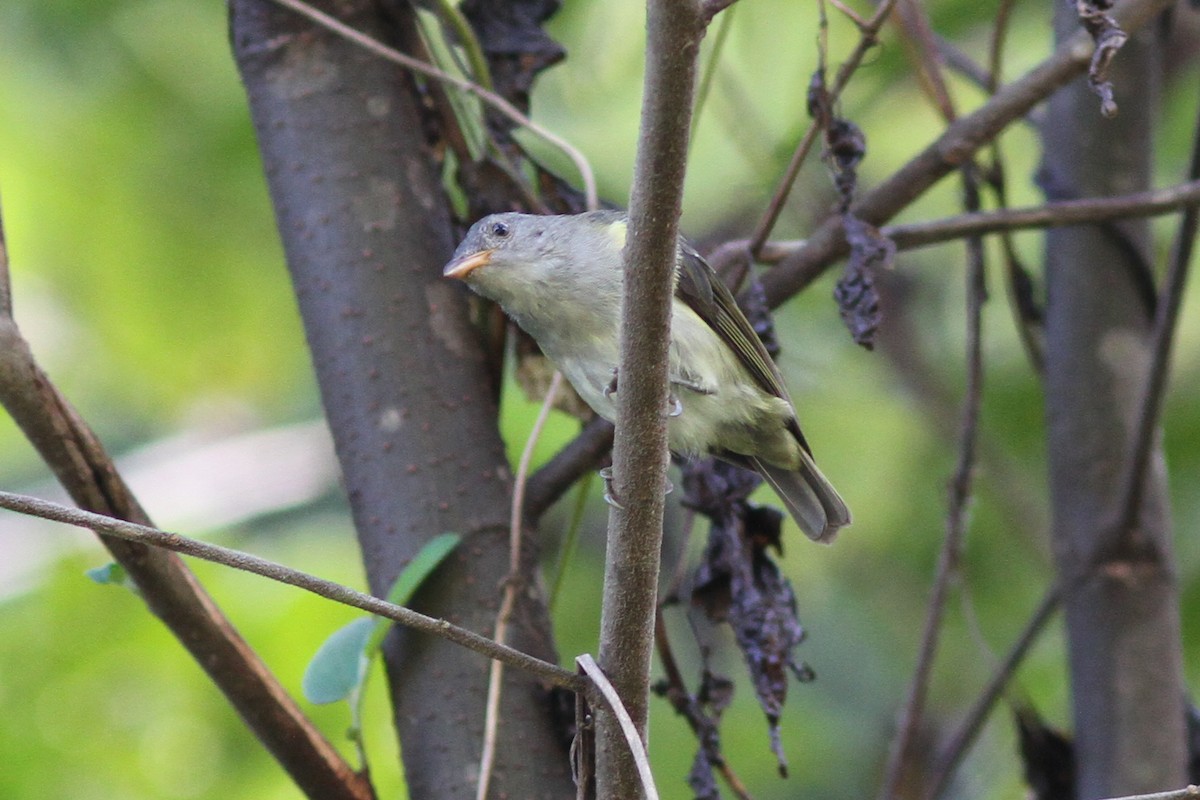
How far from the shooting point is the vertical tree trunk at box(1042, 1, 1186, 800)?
124 inches

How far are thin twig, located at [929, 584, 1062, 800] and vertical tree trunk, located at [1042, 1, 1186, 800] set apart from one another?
91 millimetres

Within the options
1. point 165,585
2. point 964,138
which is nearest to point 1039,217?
point 964,138

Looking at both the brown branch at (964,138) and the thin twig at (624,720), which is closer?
the thin twig at (624,720)

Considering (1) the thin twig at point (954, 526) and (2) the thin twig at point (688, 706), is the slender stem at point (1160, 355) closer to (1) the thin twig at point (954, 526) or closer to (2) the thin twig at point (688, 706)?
(1) the thin twig at point (954, 526)

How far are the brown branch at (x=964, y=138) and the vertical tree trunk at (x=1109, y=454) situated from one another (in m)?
0.38

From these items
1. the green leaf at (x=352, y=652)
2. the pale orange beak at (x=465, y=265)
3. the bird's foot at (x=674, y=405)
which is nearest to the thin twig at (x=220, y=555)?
the bird's foot at (x=674, y=405)

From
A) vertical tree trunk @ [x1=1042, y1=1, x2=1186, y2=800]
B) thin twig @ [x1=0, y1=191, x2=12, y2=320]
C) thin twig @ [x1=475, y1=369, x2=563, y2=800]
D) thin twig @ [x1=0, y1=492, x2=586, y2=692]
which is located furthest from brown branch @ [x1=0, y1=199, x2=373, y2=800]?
vertical tree trunk @ [x1=1042, y1=1, x2=1186, y2=800]

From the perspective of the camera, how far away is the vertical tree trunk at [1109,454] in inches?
124

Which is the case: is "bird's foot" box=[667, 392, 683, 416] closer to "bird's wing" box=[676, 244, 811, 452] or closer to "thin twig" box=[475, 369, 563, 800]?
"bird's wing" box=[676, 244, 811, 452]

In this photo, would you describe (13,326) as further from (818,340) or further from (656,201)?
(818,340)

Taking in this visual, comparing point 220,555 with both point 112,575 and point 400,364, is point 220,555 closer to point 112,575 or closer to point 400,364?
point 112,575

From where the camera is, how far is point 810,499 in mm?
3320

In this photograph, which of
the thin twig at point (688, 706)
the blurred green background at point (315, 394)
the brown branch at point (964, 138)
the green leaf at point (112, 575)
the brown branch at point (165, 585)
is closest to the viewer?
the brown branch at point (165, 585)

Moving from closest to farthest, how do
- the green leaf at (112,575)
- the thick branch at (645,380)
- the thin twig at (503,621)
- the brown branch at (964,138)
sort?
the thick branch at (645,380), the green leaf at (112,575), the thin twig at (503,621), the brown branch at (964,138)
